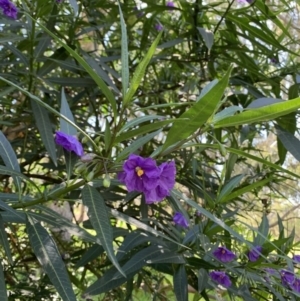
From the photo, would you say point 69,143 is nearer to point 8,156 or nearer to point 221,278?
point 8,156

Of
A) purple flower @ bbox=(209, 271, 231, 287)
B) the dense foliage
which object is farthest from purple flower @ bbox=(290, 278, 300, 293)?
purple flower @ bbox=(209, 271, 231, 287)

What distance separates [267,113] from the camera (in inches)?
21.8

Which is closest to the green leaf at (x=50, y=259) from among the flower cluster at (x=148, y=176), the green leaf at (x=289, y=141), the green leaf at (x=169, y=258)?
the flower cluster at (x=148, y=176)

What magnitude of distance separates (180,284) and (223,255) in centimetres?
10

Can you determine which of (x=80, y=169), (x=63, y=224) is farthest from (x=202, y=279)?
(x=80, y=169)

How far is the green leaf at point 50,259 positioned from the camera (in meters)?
0.66

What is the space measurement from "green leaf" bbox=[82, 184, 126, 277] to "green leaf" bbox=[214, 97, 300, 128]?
176 mm

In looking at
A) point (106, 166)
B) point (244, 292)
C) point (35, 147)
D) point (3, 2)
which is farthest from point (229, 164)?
point (35, 147)

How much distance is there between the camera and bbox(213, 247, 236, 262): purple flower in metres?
0.95

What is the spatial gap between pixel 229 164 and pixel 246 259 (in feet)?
0.79

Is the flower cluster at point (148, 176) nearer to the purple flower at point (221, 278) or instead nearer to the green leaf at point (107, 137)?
the green leaf at point (107, 137)

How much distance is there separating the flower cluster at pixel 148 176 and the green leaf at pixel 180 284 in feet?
0.91

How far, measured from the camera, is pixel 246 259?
3.50 ft

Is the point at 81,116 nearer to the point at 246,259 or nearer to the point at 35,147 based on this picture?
the point at 35,147
